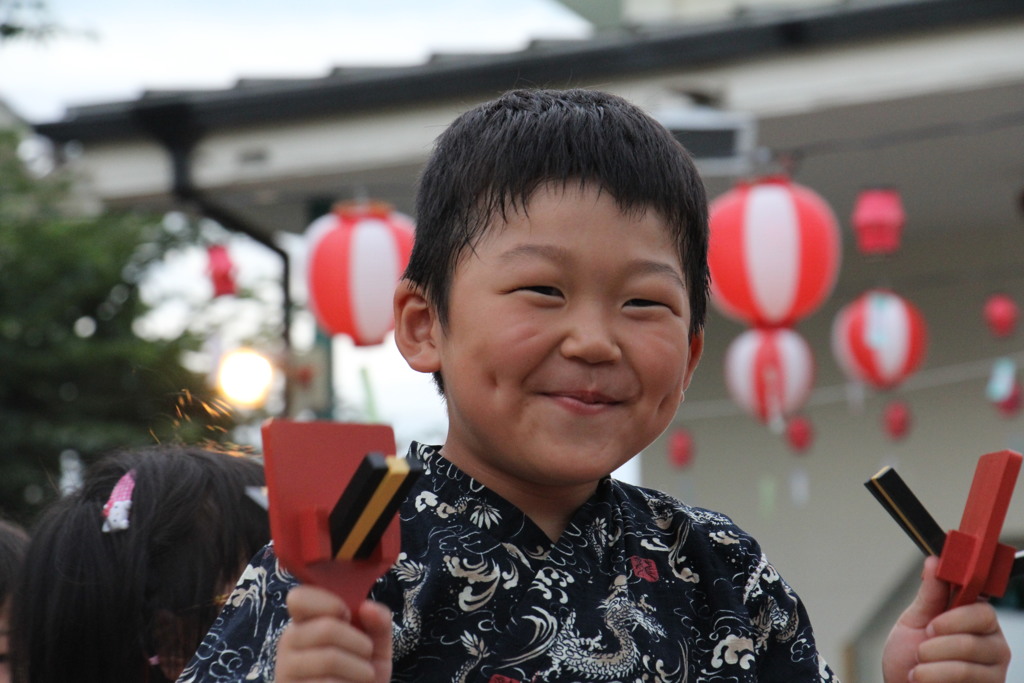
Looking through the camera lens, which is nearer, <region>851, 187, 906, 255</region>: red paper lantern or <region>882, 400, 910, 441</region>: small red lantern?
<region>851, 187, 906, 255</region>: red paper lantern

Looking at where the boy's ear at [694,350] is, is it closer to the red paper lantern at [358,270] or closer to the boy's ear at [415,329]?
the boy's ear at [415,329]

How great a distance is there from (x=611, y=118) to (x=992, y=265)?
6465mm

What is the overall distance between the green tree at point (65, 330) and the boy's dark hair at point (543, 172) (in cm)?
645

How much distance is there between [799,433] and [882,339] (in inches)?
59.2

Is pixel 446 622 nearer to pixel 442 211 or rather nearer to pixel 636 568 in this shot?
pixel 636 568

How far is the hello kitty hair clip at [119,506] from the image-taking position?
179 centimetres

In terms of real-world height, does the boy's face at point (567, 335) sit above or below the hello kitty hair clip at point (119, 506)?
above

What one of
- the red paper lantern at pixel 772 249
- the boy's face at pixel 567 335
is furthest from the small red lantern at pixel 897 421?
the boy's face at pixel 567 335

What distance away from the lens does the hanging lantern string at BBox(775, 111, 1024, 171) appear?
208 inches

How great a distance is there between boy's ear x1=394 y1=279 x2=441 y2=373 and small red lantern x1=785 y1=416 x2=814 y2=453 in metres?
6.21

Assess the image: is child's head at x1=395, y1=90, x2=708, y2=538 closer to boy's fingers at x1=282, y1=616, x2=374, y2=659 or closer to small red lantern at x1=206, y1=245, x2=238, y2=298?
boy's fingers at x1=282, y1=616, x2=374, y2=659

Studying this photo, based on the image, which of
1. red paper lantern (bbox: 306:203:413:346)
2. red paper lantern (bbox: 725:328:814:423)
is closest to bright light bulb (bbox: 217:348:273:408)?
red paper lantern (bbox: 306:203:413:346)

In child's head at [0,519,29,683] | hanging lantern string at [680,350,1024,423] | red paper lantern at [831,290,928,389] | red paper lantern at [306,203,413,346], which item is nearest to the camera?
child's head at [0,519,29,683]

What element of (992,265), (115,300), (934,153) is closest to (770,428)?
(992,265)
